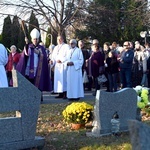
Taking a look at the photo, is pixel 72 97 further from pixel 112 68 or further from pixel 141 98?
pixel 141 98


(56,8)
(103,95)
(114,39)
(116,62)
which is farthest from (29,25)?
(103,95)

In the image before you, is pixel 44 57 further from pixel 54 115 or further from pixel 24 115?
pixel 24 115

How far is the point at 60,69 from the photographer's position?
12.3m

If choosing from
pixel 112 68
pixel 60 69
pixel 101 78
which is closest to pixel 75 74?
pixel 60 69

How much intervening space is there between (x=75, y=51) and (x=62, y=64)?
2.20 feet

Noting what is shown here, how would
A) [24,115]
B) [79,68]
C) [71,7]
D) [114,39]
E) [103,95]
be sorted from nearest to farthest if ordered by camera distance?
[24,115] < [103,95] < [79,68] < [71,7] < [114,39]

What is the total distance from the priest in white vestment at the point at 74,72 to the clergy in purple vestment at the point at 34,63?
873mm

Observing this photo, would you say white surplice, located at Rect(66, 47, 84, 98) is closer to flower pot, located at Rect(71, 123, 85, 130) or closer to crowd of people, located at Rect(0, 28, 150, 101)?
crowd of people, located at Rect(0, 28, 150, 101)

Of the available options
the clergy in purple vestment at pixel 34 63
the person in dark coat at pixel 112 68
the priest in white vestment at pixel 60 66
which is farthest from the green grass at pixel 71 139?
the person in dark coat at pixel 112 68

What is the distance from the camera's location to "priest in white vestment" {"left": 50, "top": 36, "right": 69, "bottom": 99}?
39.7ft

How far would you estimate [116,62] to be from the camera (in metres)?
13.6

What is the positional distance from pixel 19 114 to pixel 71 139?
1117 mm

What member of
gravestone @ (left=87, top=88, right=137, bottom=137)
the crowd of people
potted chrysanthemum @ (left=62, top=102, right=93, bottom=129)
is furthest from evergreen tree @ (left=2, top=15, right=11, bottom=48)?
gravestone @ (left=87, top=88, right=137, bottom=137)

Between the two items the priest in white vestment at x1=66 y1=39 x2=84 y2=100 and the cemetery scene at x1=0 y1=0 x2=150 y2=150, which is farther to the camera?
the priest in white vestment at x1=66 y1=39 x2=84 y2=100
